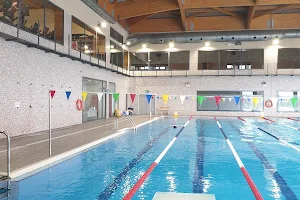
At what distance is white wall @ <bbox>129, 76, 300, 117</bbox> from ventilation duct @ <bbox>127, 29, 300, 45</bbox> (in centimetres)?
335

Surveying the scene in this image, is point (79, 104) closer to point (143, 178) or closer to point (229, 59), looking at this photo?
point (143, 178)

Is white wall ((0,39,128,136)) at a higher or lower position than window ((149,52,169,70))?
lower

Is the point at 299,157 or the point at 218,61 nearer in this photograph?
the point at 299,157

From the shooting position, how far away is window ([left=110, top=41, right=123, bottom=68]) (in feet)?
62.0

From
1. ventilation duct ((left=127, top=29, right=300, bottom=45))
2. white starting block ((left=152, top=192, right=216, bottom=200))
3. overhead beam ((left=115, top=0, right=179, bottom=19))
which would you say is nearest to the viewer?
white starting block ((left=152, top=192, right=216, bottom=200))

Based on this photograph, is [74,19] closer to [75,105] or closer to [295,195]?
[75,105]

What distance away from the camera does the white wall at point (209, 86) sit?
21469 mm

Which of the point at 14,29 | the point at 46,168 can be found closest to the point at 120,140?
the point at 46,168

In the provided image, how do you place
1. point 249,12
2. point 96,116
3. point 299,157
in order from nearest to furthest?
point 299,157
point 96,116
point 249,12

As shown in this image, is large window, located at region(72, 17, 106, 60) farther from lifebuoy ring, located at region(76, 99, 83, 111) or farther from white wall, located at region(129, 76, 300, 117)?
white wall, located at region(129, 76, 300, 117)

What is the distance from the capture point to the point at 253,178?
491 cm

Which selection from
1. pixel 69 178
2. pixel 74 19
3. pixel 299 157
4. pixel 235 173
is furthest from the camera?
pixel 74 19

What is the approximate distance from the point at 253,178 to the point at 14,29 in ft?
28.3

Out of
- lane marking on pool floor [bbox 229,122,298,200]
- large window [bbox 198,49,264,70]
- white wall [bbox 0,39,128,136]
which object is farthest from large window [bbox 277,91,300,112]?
white wall [bbox 0,39,128,136]
